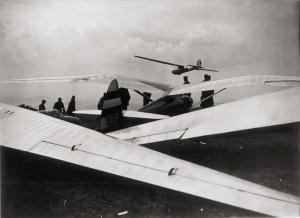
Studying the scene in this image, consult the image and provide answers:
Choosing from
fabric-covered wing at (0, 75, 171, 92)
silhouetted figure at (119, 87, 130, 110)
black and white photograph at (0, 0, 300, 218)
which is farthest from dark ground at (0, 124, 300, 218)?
silhouetted figure at (119, 87, 130, 110)

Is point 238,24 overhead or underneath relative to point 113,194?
overhead

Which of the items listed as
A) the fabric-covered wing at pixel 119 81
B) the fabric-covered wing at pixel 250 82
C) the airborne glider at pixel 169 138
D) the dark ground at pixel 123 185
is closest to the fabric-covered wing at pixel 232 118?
the airborne glider at pixel 169 138

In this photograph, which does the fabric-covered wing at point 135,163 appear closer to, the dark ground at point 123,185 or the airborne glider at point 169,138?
the airborne glider at point 169,138

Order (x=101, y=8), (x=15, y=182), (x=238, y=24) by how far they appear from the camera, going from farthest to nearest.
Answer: (x=238, y=24) < (x=101, y=8) < (x=15, y=182)

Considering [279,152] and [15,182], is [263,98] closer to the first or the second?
[279,152]

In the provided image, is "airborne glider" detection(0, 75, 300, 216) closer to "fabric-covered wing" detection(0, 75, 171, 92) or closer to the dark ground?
the dark ground

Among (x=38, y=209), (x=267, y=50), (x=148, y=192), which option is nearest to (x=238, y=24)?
(x=267, y=50)
